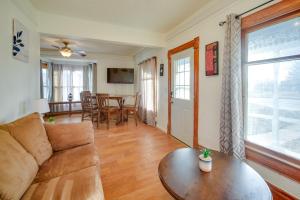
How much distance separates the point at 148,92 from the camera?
4.75 m

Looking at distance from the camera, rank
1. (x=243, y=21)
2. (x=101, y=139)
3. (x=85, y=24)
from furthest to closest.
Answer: (x=101, y=139)
(x=85, y=24)
(x=243, y=21)

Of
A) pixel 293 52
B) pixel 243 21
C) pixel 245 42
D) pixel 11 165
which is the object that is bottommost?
pixel 11 165

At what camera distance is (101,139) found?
3.42 m

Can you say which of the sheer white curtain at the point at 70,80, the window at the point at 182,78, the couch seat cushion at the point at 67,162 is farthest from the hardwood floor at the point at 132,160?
the sheer white curtain at the point at 70,80

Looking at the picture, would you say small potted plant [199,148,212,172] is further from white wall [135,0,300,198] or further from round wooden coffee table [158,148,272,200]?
white wall [135,0,300,198]

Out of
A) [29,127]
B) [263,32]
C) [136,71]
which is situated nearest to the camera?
[29,127]

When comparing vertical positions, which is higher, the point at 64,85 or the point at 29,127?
the point at 64,85

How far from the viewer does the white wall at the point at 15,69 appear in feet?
5.50

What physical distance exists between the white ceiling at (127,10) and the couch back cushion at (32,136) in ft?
6.18

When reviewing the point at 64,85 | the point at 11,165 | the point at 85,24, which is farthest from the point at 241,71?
the point at 64,85

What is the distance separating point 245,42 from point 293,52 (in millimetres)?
540

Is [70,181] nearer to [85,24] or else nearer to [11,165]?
[11,165]

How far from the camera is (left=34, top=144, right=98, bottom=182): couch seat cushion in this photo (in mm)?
1327

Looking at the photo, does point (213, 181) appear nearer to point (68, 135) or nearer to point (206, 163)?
point (206, 163)
